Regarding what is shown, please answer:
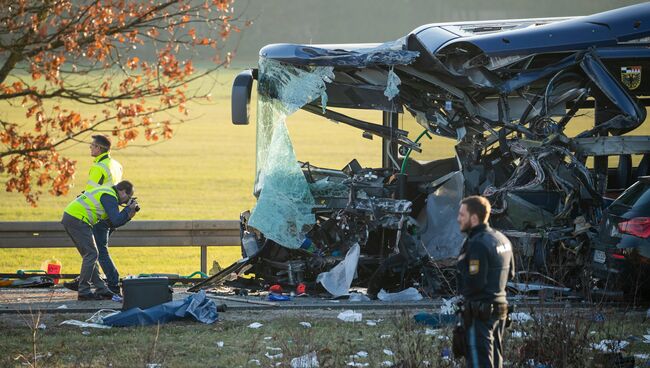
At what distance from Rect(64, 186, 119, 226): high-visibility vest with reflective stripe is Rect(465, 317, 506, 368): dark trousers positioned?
21.4 feet

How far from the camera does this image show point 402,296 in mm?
12344

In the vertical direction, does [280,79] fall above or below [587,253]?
above

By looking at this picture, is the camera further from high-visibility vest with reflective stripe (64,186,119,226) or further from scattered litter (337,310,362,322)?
scattered litter (337,310,362,322)

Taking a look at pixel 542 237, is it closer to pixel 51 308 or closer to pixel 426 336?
pixel 426 336

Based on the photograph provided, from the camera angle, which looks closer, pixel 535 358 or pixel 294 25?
pixel 535 358

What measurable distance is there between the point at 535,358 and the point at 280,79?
6099mm

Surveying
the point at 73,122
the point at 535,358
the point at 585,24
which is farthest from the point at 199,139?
the point at 535,358

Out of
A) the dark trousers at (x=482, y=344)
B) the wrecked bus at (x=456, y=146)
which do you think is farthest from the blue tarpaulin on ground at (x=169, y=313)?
the dark trousers at (x=482, y=344)

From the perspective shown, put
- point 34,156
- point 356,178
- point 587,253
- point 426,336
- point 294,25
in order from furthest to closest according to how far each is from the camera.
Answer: point 294,25, point 34,156, point 356,178, point 587,253, point 426,336

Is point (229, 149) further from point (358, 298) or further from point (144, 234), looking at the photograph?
point (358, 298)

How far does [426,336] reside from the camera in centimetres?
970

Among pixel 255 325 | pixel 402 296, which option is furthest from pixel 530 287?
pixel 255 325

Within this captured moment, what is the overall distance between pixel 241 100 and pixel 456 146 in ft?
8.54

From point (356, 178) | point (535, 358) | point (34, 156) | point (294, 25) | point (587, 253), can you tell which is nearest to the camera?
point (535, 358)
